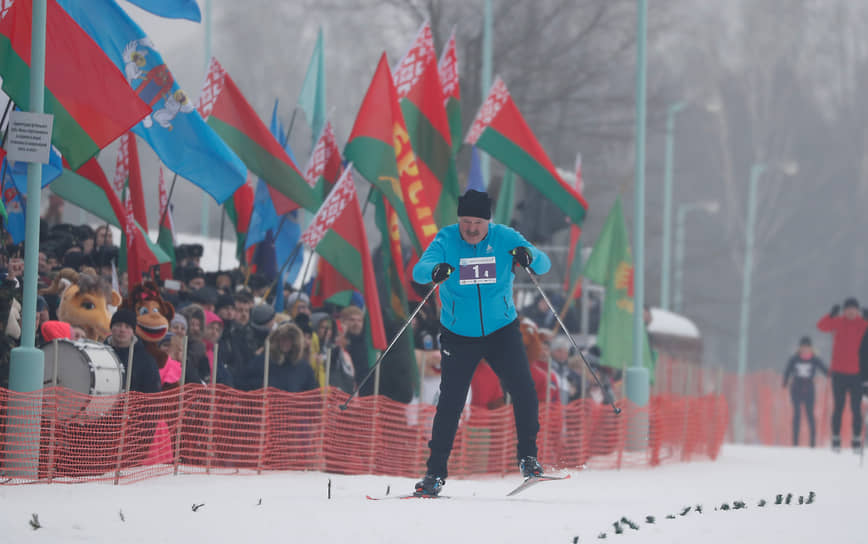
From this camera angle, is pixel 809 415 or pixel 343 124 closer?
pixel 809 415

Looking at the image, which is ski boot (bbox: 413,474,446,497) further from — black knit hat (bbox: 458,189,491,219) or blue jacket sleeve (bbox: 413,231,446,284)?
black knit hat (bbox: 458,189,491,219)

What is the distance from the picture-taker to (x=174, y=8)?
11.9 meters

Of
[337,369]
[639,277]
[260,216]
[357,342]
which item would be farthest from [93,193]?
[639,277]

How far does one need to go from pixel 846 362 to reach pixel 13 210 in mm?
11380

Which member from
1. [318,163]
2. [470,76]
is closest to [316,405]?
[318,163]

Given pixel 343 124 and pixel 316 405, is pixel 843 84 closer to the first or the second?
pixel 343 124

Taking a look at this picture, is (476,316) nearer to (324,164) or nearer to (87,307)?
(87,307)

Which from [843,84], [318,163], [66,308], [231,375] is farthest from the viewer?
[843,84]

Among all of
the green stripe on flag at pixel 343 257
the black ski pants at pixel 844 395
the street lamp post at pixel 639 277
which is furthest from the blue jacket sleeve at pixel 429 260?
the black ski pants at pixel 844 395

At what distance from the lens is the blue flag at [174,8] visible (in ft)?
38.8

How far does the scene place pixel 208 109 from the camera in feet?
45.9

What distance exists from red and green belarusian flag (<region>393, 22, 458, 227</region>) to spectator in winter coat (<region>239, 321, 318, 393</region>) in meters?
4.01

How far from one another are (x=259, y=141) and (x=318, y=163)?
1.57 metres

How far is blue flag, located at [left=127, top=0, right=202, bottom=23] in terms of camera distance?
11.8 meters
